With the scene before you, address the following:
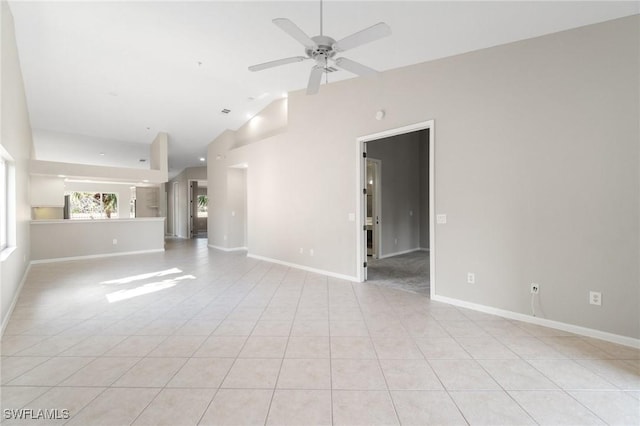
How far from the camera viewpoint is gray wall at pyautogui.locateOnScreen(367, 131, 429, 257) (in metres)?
6.84

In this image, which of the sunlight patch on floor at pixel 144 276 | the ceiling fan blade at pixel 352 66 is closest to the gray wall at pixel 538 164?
the ceiling fan blade at pixel 352 66

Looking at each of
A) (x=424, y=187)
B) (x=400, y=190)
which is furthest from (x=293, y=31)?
(x=424, y=187)

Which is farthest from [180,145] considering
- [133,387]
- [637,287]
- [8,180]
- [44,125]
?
[637,287]

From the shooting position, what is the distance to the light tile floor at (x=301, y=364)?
171cm

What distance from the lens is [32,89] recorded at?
17.6 ft

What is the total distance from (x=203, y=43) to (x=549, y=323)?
209 inches

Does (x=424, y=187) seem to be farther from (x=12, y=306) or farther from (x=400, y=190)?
(x=12, y=306)

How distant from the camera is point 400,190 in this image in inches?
288

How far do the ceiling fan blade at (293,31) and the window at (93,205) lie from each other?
12175 millimetres

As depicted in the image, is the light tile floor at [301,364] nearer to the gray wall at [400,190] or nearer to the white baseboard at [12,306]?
the white baseboard at [12,306]

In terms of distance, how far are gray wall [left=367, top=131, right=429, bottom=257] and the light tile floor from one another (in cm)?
327

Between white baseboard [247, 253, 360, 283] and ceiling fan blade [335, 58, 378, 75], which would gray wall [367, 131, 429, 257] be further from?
ceiling fan blade [335, 58, 378, 75]

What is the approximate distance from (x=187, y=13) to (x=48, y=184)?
629cm

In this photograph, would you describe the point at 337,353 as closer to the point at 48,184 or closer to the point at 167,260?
the point at 167,260
